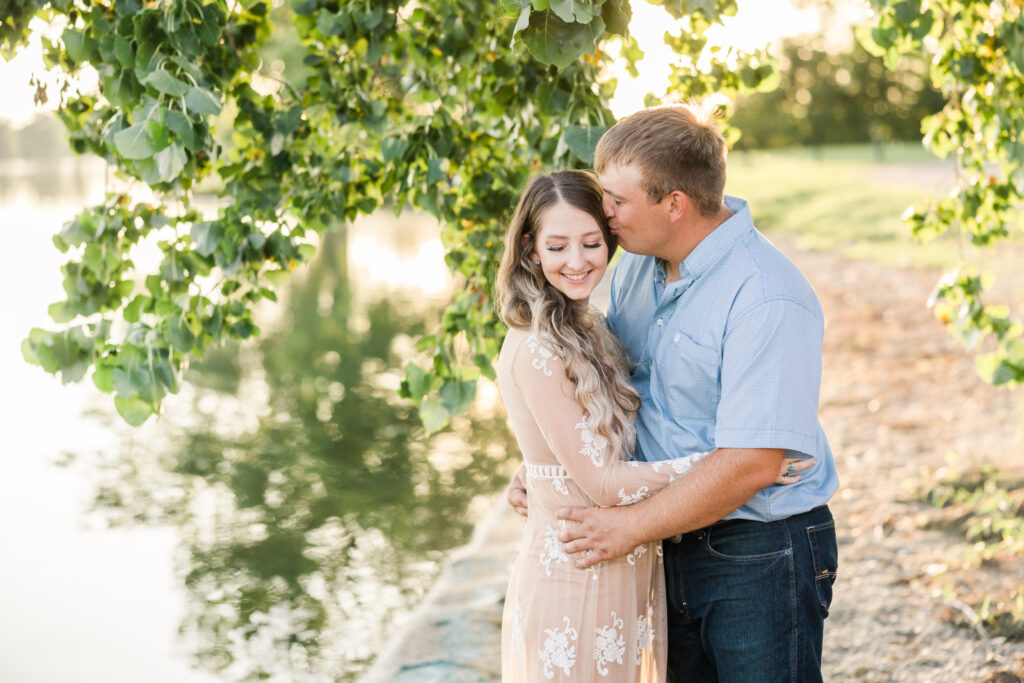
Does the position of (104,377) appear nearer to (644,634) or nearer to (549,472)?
(549,472)

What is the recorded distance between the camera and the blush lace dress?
2.45 m

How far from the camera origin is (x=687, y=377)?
2492mm

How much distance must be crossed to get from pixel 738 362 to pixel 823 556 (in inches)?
24.9

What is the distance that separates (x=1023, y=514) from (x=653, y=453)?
3.61 m

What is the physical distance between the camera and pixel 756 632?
2.47 m

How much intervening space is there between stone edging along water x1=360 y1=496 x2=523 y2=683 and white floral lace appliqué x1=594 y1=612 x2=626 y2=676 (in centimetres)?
172

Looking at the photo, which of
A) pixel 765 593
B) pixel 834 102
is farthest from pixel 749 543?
pixel 834 102

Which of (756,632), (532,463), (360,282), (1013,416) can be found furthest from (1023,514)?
(360,282)

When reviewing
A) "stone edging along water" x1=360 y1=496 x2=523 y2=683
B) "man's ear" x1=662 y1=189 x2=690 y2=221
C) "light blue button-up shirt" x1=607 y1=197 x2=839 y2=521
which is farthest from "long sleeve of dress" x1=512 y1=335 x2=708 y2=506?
"stone edging along water" x1=360 y1=496 x2=523 y2=683

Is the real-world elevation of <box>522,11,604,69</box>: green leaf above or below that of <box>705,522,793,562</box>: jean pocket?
above

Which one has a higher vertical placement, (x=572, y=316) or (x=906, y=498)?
(x=572, y=316)

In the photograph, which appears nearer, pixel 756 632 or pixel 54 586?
pixel 756 632

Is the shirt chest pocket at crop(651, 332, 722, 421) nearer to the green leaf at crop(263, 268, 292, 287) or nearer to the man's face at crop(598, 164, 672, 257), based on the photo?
the man's face at crop(598, 164, 672, 257)

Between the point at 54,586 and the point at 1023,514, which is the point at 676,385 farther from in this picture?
the point at 54,586
